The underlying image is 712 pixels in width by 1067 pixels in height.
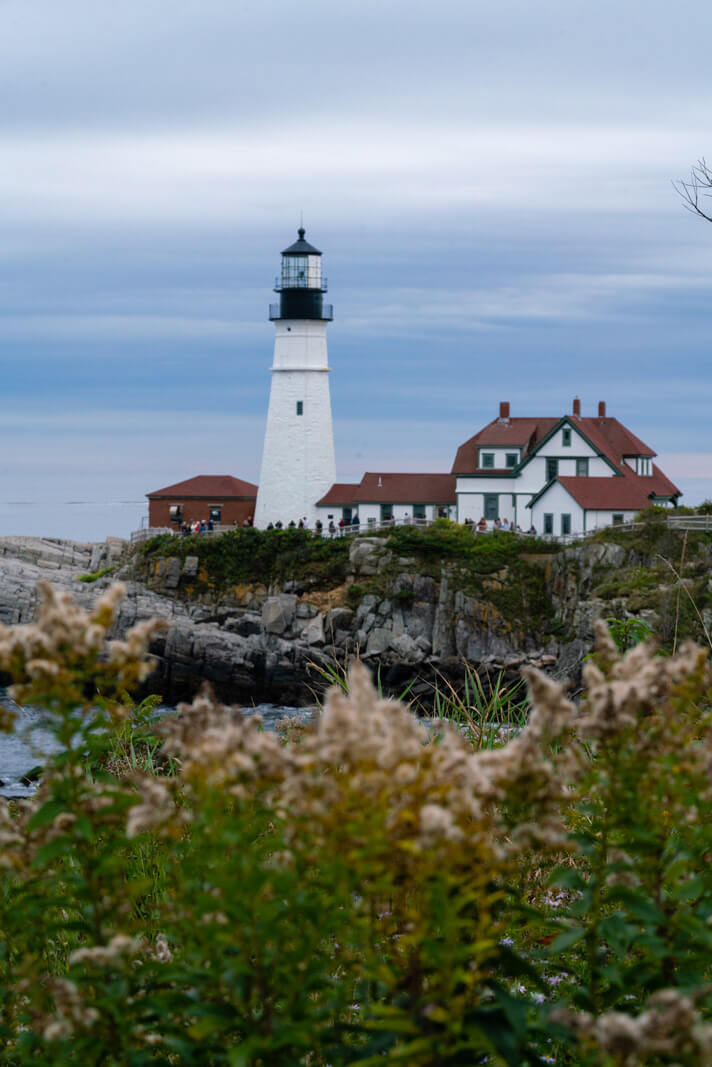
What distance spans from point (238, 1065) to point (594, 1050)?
2.51 ft

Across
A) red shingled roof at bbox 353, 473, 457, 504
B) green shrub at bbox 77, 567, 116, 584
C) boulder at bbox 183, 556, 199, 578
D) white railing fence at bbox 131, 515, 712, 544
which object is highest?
red shingled roof at bbox 353, 473, 457, 504

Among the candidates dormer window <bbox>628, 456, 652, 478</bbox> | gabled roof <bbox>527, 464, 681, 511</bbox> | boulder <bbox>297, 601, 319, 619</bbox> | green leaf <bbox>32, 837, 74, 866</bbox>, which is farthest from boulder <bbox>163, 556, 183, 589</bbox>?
green leaf <bbox>32, 837, 74, 866</bbox>

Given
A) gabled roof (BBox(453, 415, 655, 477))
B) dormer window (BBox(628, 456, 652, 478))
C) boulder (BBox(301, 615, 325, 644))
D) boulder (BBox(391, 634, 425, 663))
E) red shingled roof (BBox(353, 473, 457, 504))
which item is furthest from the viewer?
dormer window (BBox(628, 456, 652, 478))

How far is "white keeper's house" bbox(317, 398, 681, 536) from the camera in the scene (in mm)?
60375

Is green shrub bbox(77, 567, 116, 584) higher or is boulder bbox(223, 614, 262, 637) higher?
green shrub bbox(77, 567, 116, 584)

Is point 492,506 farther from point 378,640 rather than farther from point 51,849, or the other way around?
point 51,849

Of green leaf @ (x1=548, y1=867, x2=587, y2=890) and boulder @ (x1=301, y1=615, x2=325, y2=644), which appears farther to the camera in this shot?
boulder @ (x1=301, y1=615, x2=325, y2=644)

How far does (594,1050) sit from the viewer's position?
7.43 feet

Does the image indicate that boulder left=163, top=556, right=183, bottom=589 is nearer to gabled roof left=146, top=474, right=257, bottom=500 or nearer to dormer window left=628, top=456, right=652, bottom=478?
gabled roof left=146, top=474, right=257, bottom=500

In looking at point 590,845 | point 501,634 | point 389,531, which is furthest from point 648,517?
point 590,845

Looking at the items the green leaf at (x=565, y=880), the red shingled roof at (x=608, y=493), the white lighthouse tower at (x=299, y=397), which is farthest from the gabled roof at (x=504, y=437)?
the green leaf at (x=565, y=880)

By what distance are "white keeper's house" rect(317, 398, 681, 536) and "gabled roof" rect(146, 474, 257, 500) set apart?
9.38 meters

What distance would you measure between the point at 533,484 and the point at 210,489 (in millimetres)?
23226

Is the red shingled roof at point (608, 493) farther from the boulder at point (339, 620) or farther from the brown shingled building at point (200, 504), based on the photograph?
the brown shingled building at point (200, 504)
